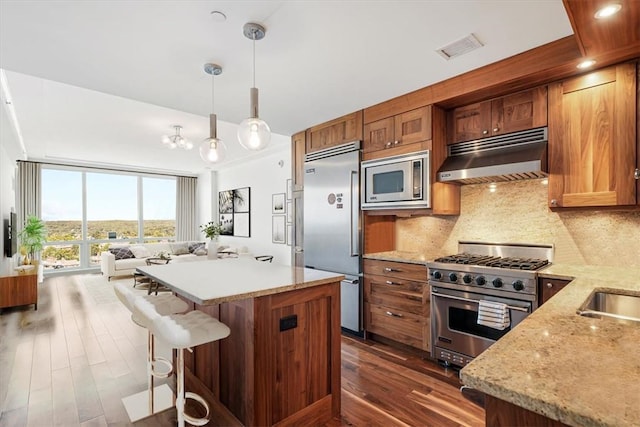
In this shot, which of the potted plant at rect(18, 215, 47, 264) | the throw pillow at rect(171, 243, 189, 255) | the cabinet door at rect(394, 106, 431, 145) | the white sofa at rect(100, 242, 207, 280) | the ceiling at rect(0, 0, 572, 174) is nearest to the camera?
the ceiling at rect(0, 0, 572, 174)

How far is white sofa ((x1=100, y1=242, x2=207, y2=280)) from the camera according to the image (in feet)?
22.0

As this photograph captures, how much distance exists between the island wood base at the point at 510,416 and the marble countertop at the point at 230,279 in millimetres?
1143

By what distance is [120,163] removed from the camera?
303 inches

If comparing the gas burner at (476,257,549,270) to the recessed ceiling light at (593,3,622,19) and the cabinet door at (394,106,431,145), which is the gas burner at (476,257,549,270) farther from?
the recessed ceiling light at (593,3,622,19)

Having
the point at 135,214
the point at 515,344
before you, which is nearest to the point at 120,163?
the point at 135,214

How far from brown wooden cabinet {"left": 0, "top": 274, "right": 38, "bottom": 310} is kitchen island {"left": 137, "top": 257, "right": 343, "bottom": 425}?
12.1ft

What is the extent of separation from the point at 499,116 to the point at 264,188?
16.5 feet

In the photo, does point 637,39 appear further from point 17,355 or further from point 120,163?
point 120,163

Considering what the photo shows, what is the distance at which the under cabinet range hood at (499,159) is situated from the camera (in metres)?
2.40

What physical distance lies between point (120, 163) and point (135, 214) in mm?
1595


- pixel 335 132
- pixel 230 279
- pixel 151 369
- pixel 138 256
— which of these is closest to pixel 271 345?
pixel 230 279

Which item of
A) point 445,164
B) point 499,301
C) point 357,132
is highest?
point 357,132

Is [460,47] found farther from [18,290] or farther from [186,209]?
[186,209]

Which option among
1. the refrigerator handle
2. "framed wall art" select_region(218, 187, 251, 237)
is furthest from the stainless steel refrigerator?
"framed wall art" select_region(218, 187, 251, 237)
